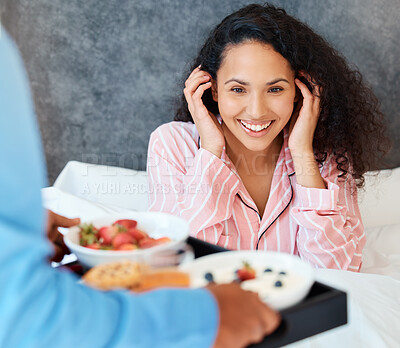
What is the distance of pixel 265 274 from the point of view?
0.67 m

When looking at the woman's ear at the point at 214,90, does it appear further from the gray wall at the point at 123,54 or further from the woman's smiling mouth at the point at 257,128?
the gray wall at the point at 123,54

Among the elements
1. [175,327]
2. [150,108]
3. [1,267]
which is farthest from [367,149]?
[1,267]

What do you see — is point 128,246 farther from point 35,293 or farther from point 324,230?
point 324,230

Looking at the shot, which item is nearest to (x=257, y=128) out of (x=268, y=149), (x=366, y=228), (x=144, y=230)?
(x=268, y=149)

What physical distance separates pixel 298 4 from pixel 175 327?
191 centimetres

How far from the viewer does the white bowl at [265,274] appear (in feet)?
2.05

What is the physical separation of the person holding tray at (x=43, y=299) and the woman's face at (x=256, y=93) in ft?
3.63

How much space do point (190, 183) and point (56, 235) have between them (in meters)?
0.82

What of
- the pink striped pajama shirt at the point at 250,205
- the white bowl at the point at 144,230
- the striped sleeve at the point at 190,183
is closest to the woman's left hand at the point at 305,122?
the pink striped pajama shirt at the point at 250,205

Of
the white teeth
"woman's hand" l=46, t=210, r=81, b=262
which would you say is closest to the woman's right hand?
the white teeth

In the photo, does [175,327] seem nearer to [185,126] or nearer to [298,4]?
[185,126]

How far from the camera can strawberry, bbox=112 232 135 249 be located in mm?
696

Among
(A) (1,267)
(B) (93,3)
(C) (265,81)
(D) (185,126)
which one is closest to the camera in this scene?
(A) (1,267)

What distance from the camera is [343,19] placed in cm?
223
